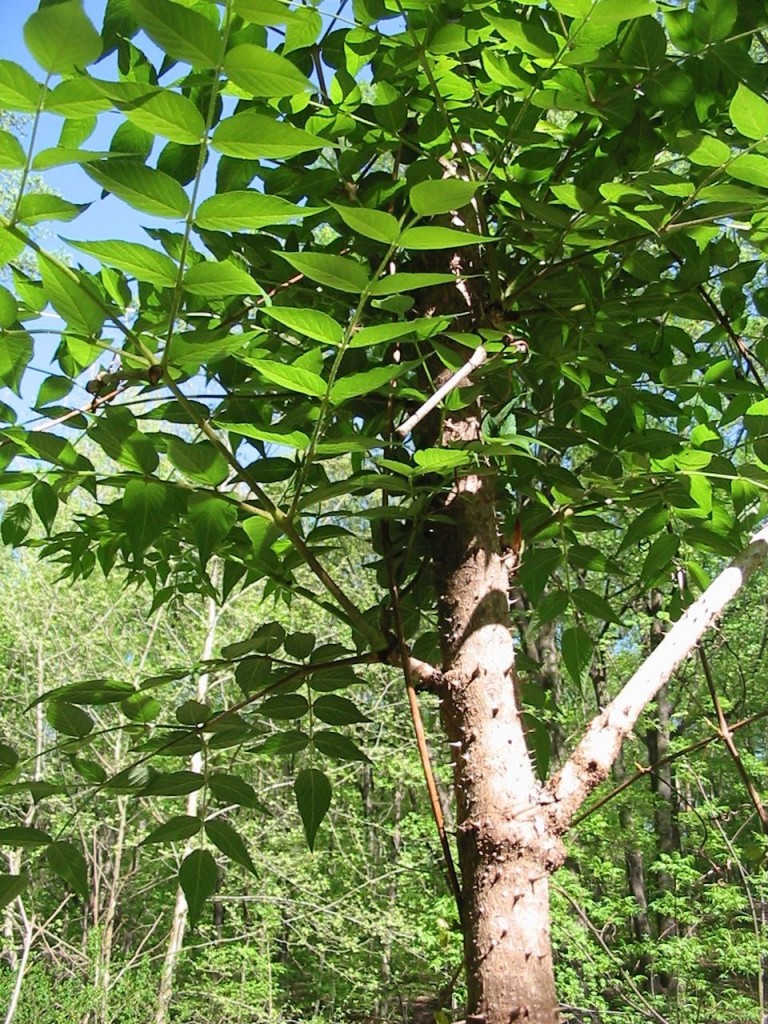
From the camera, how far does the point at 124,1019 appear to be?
644cm

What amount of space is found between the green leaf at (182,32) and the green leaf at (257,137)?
3 cm

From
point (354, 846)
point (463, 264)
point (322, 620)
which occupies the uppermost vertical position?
point (322, 620)

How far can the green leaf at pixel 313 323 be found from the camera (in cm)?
42

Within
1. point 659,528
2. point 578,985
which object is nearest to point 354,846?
point 578,985

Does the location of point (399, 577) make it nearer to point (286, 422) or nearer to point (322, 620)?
point (286, 422)

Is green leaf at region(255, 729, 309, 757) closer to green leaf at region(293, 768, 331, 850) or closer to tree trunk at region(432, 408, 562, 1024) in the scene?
green leaf at region(293, 768, 331, 850)

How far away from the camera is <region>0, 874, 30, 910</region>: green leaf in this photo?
23.7 inches

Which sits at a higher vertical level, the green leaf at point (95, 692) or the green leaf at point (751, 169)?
the green leaf at point (751, 169)

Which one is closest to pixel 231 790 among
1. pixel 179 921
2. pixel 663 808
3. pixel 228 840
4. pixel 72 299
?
pixel 228 840

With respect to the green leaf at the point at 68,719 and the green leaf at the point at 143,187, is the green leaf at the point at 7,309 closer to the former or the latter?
the green leaf at the point at 143,187

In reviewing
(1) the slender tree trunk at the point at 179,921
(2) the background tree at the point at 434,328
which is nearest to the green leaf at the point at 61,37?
(2) the background tree at the point at 434,328

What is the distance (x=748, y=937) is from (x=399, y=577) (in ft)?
18.4

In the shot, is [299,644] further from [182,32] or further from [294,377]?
[182,32]

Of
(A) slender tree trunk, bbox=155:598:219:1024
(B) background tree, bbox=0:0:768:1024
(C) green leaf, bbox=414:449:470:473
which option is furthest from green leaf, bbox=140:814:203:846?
(A) slender tree trunk, bbox=155:598:219:1024
